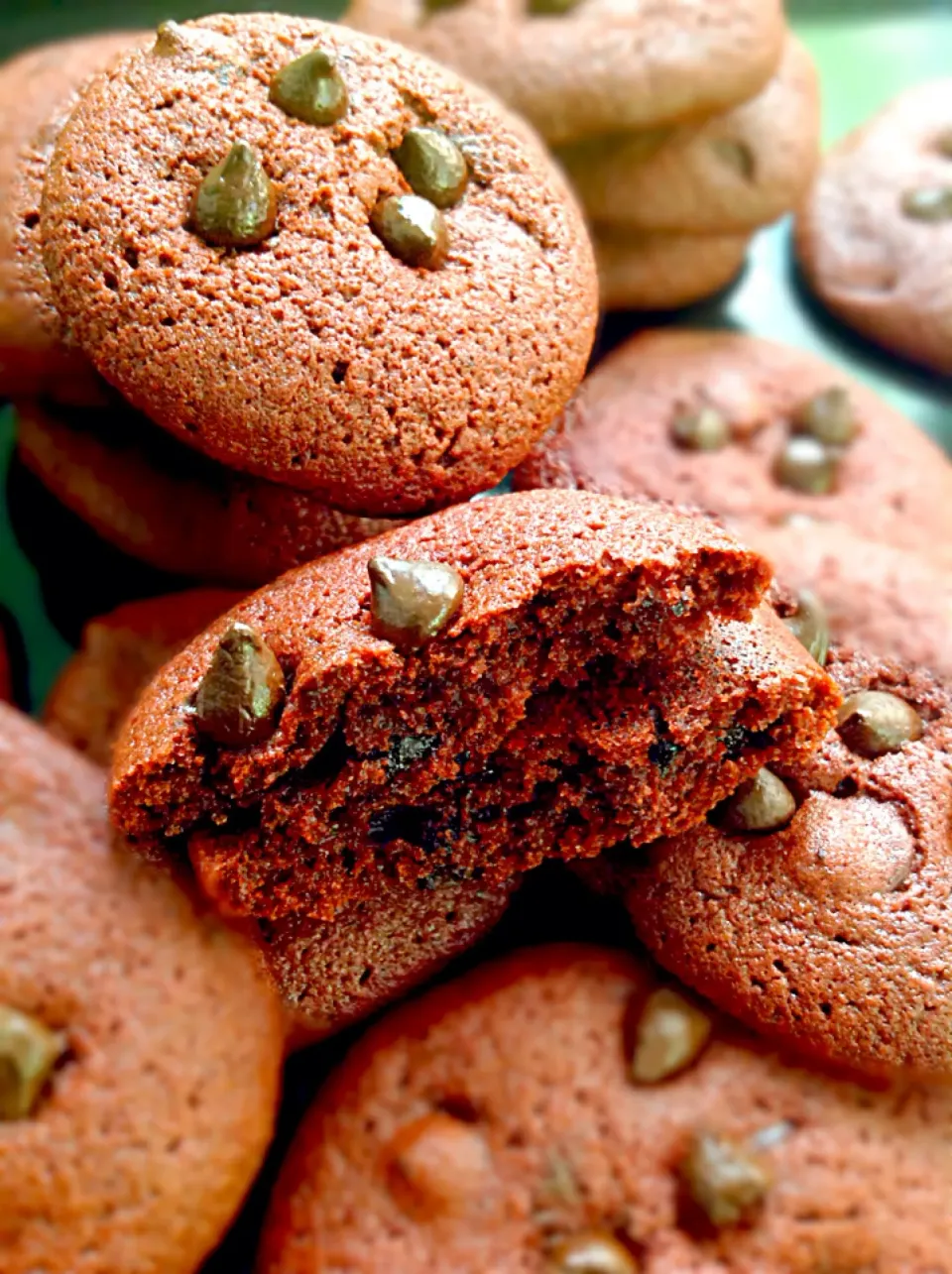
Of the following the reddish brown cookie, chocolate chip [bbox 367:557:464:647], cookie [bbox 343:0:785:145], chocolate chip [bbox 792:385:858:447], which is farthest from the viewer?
chocolate chip [bbox 792:385:858:447]

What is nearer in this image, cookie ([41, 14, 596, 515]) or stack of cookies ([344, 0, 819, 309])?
cookie ([41, 14, 596, 515])

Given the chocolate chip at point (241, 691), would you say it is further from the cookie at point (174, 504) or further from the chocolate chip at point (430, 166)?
the chocolate chip at point (430, 166)

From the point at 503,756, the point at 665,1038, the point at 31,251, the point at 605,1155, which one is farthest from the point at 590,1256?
the point at 31,251

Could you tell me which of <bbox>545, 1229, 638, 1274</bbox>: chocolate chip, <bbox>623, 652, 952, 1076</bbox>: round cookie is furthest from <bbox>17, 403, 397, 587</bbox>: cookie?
<bbox>545, 1229, 638, 1274</bbox>: chocolate chip

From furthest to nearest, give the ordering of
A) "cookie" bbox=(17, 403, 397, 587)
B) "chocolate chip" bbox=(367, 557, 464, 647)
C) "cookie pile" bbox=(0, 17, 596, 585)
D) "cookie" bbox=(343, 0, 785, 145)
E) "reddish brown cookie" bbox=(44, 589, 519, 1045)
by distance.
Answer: "cookie" bbox=(343, 0, 785, 145)
"cookie" bbox=(17, 403, 397, 587)
"reddish brown cookie" bbox=(44, 589, 519, 1045)
"cookie pile" bbox=(0, 17, 596, 585)
"chocolate chip" bbox=(367, 557, 464, 647)

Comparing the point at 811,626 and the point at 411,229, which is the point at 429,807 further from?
the point at 411,229

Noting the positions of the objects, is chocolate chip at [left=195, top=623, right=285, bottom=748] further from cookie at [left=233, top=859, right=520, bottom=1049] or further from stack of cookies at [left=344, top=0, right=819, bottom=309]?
stack of cookies at [left=344, top=0, right=819, bottom=309]

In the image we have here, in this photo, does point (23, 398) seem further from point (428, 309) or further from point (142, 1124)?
point (142, 1124)

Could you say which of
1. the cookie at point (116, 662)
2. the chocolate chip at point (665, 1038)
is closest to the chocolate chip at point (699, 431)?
the cookie at point (116, 662)
